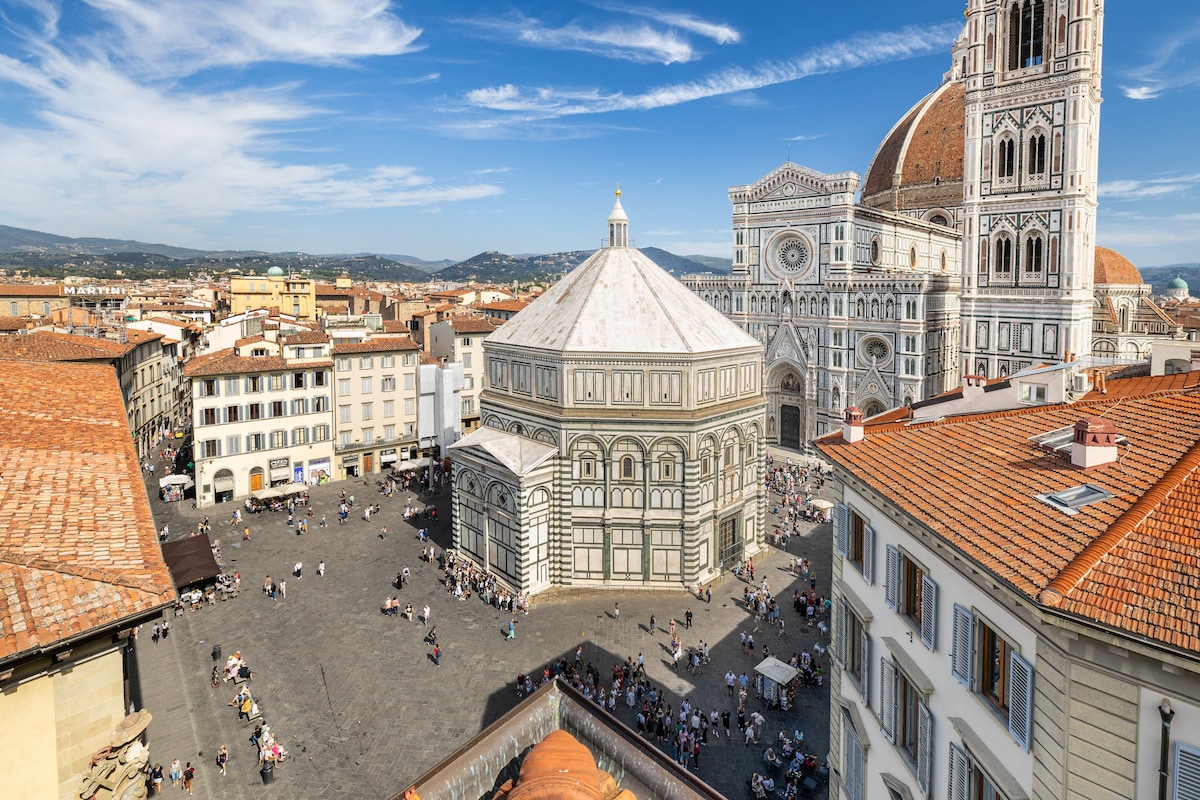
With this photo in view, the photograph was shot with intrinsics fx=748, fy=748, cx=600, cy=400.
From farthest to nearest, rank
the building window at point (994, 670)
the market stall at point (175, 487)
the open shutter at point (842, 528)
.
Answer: the market stall at point (175, 487) < the open shutter at point (842, 528) < the building window at point (994, 670)

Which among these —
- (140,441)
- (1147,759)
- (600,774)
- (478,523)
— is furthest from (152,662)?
(140,441)

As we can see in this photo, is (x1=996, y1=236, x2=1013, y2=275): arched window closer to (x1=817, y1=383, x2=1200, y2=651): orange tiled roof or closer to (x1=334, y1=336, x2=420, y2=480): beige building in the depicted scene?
(x1=817, y1=383, x2=1200, y2=651): orange tiled roof

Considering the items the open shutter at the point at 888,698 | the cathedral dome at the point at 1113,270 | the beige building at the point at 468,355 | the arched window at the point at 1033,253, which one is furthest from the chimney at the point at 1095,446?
the cathedral dome at the point at 1113,270

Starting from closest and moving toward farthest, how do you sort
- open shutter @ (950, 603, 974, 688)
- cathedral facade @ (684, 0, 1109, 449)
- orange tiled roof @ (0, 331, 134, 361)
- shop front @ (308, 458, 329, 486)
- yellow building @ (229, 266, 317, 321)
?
open shutter @ (950, 603, 974, 688) → orange tiled roof @ (0, 331, 134, 361) → cathedral facade @ (684, 0, 1109, 449) → shop front @ (308, 458, 329, 486) → yellow building @ (229, 266, 317, 321)

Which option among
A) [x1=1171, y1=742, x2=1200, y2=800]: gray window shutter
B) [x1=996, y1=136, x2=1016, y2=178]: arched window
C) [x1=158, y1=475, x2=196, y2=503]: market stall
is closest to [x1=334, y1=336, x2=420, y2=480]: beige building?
[x1=158, y1=475, x2=196, y2=503]: market stall

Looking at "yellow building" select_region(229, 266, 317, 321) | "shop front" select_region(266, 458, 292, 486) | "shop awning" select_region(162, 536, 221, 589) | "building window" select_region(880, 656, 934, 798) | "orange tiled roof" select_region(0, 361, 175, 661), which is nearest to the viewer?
"orange tiled roof" select_region(0, 361, 175, 661)

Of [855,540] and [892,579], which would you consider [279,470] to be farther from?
[892,579]

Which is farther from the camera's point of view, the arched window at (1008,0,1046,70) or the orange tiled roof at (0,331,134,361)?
the arched window at (1008,0,1046,70)

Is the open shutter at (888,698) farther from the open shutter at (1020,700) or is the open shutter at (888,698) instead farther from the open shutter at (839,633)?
the open shutter at (1020,700)
